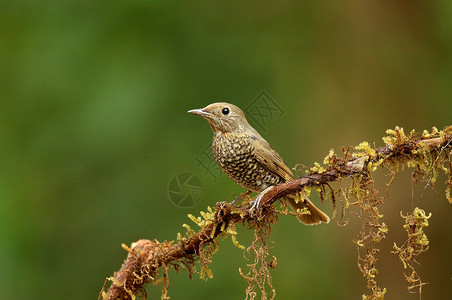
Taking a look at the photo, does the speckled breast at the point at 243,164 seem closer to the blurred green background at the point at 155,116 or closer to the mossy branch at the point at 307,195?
the mossy branch at the point at 307,195

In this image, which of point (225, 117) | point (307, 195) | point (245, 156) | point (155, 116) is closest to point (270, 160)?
point (245, 156)

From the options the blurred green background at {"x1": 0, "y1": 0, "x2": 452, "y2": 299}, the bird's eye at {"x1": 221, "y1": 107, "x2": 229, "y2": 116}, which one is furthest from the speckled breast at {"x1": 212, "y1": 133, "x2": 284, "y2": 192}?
Answer: the blurred green background at {"x1": 0, "y1": 0, "x2": 452, "y2": 299}

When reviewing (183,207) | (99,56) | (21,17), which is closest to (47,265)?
(183,207)

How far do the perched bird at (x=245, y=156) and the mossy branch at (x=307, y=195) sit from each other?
54 centimetres

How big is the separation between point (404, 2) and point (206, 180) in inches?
91.8

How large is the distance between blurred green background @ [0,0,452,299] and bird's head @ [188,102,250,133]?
1368 millimetres

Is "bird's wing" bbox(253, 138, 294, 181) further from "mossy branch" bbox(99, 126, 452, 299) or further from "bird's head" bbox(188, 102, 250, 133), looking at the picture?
"mossy branch" bbox(99, 126, 452, 299)

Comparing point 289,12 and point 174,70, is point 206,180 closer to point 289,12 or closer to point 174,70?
point 174,70

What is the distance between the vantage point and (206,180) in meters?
4.69

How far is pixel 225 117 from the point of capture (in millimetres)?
3328

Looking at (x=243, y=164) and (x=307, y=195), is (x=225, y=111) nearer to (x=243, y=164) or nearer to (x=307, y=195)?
(x=243, y=164)

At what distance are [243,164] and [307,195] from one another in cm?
70

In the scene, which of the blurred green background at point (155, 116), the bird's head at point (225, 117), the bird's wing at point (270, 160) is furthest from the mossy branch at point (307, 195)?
the blurred green background at point (155, 116)

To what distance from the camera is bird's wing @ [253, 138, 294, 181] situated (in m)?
3.14
